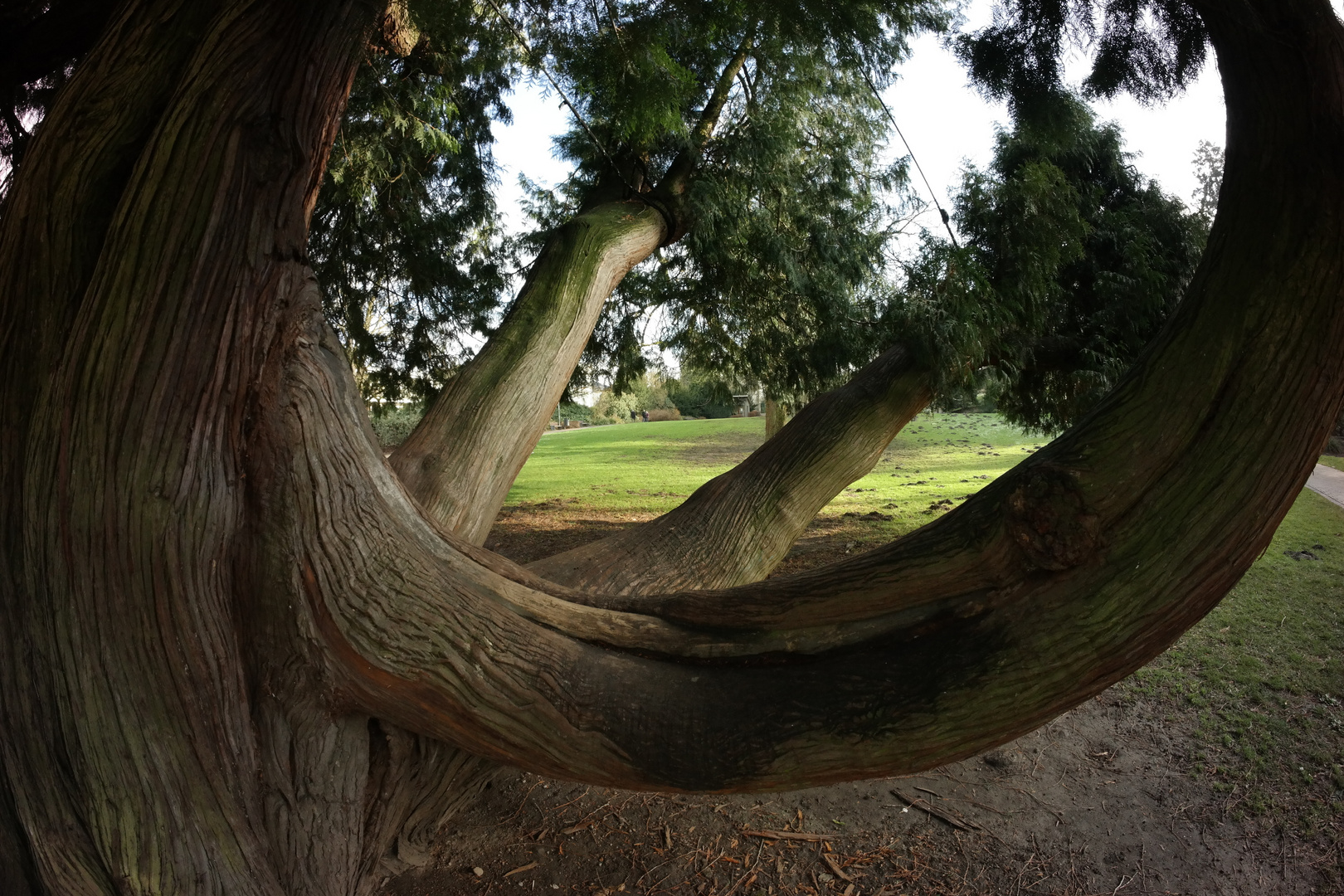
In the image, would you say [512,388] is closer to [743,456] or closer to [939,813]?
[939,813]

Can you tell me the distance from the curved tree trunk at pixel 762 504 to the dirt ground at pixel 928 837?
0.91 metres

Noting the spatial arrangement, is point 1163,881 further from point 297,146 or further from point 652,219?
point 652,219

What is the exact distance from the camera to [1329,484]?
817 cm

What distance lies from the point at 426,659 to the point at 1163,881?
8.18 feet

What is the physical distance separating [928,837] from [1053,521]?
1881 mm

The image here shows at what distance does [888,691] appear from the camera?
1.74 metres

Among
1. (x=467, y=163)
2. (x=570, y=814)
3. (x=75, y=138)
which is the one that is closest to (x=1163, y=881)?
(x=570, y=814)

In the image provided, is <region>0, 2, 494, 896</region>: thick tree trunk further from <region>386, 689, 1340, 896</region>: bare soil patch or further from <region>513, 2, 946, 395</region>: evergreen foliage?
<region>513, 2, 946, 395</region>: evergreen foliage

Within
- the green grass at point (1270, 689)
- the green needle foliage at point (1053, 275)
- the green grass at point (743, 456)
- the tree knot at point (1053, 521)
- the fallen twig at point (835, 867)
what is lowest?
the fallen twig at point (835, 867)

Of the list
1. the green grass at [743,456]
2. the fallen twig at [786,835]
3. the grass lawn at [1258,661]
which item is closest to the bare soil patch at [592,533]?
the grass lawn at [1258,661]

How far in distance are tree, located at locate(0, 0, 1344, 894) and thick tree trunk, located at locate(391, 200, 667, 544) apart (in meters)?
1.01

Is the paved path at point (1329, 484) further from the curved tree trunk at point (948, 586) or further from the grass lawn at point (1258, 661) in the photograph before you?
the curved tree trunk at point (948, 586)

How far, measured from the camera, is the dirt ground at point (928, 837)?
8.84 ft

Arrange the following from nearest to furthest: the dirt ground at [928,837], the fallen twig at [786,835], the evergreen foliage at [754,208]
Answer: the dirt ground at [928,837] → the fallen twig at [786,835] → the evergreen foliage at [754,208]
